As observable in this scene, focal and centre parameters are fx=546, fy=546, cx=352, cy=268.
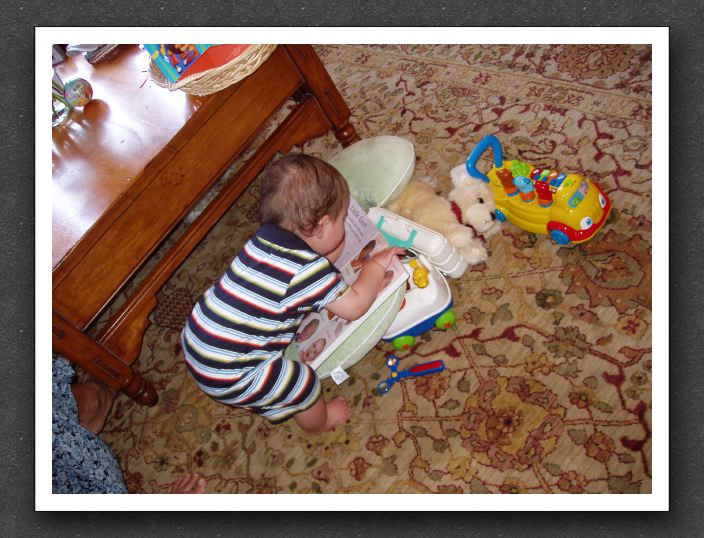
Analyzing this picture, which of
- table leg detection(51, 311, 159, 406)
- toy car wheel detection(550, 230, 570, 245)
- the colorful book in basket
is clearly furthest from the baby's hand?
table leg detection(51, 311, 159, 406)

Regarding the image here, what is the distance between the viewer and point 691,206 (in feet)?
2.32

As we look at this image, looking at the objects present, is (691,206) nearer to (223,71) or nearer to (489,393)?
(489,393)

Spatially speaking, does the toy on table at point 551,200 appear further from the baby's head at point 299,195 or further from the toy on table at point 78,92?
the toy on table at point 78,92

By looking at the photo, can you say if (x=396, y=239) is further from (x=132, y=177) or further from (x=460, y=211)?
(x=132, y=177)

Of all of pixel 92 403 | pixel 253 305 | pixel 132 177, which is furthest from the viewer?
pixel 92 403

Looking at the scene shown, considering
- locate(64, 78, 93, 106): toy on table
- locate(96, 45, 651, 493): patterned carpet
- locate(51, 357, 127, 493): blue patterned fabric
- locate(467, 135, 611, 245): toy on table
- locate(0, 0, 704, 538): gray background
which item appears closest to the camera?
locate(0, 0, 704, 538): gray background

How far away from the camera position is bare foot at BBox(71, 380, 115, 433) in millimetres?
1349

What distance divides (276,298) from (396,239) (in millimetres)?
398

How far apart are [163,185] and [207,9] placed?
0.59m

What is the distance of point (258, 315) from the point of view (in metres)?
1.00

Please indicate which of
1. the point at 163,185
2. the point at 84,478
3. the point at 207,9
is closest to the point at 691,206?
the point at 207,9

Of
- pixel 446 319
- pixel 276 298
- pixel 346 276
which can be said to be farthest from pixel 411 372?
pixel 276 298

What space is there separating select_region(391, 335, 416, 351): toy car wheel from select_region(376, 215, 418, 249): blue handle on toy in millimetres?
208

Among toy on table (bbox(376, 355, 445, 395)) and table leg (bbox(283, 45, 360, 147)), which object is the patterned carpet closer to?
toy on table (bbox(376, 355, 445, 395))
